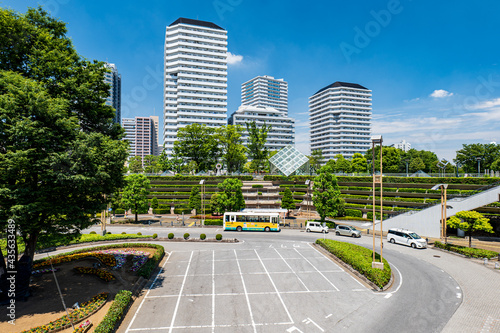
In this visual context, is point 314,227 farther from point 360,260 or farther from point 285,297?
point 285,297

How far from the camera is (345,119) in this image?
15962 centimetres

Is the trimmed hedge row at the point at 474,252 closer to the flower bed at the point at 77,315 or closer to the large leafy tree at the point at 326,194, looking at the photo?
the large leafy tree at the point at 326,194

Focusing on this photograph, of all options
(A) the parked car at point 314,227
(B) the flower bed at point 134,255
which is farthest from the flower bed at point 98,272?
(A) the parked car at point 314,227

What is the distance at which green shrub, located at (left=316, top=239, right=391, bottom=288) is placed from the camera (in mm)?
20002

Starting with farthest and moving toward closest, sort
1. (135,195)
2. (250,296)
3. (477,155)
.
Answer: (477,155) → (135,195) → (250,296)

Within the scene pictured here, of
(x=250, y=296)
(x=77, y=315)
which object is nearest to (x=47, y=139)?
(x=77, y=315)

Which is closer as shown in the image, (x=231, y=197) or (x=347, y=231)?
(x=347, y=231)

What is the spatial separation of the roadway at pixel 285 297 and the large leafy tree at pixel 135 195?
22752 millimetres

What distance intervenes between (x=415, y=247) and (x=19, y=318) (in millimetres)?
37416

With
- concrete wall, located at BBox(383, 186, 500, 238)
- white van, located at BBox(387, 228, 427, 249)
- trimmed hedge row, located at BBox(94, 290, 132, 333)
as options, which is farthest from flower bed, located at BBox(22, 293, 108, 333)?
concrete wall, located at BBox(383, 186, 500, 238)

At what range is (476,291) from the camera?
1914cm

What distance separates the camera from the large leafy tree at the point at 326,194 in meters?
42.8

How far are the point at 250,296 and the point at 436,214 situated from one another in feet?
110

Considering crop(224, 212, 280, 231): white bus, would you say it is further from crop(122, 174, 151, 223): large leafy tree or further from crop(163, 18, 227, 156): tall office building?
crop(163, 18, 227, 156): tall office building
